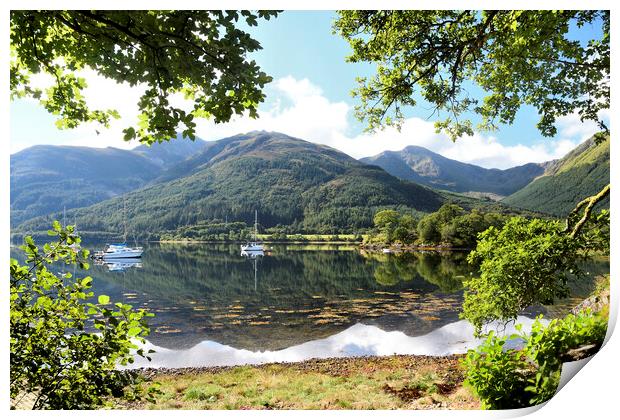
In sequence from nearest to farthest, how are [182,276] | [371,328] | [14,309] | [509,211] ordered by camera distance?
1. [14,309]
2. [509,211]
3. [182,276]
4. [371,328]

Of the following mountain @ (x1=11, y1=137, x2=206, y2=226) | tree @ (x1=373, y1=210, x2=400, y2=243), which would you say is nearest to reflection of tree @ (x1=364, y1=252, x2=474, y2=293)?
tree @ (x1=373, y1=210, x2=400, y2=243)

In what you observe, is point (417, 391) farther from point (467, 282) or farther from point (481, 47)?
point (481, 47)

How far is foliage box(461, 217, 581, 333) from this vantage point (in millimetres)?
4250

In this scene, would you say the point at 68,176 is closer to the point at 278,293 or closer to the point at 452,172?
the point at 278,293

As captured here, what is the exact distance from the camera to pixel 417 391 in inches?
179

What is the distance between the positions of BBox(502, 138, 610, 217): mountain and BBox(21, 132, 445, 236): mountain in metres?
1.18

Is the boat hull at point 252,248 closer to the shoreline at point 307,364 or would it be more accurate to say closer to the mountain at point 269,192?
the mountain at point 269,192

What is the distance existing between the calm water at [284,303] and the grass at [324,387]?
0.61m

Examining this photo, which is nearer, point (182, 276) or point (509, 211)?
point (509, 211)

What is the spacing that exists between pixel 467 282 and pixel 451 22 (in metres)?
2.94

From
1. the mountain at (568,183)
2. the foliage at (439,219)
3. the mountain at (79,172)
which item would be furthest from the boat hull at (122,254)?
the mountain at (568,183)

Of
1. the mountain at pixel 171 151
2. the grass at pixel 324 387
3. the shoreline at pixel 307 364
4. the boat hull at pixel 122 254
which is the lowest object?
the shoreline at pixel 307 364

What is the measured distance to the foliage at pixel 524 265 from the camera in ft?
13.9
